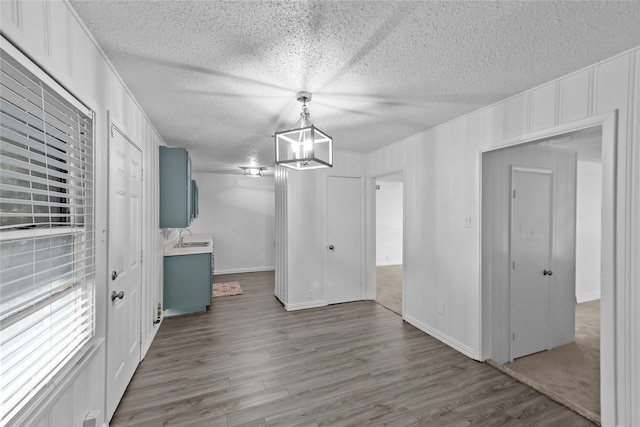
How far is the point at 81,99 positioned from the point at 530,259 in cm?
427

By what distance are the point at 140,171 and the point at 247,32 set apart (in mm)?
1889

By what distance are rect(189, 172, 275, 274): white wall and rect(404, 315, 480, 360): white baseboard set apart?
14.8 ft

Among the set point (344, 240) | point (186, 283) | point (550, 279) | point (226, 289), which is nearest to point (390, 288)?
point (344, 240)

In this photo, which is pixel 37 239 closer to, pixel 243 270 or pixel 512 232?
pixel 512 232

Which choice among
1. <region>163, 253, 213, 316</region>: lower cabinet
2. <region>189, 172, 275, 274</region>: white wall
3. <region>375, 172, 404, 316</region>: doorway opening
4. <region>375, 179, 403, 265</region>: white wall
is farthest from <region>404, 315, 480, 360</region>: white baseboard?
<region>189, 172, 275, 274</region>: white wall

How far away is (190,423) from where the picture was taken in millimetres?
1924

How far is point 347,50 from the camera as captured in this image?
171 cm

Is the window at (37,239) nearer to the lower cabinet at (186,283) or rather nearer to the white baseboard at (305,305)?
the lower cabinet at (186,283)

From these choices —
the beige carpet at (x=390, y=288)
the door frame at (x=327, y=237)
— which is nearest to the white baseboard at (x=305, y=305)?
the door frame at (x=327, y=237)

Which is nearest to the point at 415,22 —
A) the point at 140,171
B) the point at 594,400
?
the point at 140,171

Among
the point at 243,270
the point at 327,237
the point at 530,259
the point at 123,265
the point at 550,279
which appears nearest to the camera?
the point at 123,265

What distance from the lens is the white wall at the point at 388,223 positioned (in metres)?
7.95

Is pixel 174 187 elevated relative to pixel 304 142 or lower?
lower

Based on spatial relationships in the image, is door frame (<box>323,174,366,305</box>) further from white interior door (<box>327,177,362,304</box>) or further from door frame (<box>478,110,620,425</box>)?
door frame (<box>478,110,620,425</box>)
